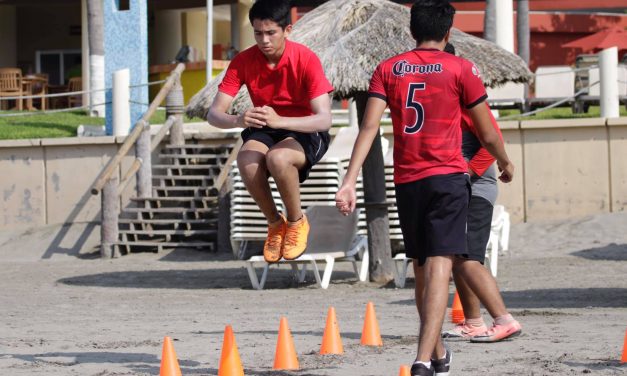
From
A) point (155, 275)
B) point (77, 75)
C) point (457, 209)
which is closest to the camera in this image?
point (457, 209)

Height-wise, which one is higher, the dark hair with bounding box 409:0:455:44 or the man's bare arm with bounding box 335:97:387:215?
the dark hair with bounding box 409:0:455:44

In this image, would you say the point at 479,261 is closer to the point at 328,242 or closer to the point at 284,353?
the point at 284,353

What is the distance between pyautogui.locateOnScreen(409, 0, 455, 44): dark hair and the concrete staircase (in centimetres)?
1105

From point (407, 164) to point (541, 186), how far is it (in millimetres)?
11963

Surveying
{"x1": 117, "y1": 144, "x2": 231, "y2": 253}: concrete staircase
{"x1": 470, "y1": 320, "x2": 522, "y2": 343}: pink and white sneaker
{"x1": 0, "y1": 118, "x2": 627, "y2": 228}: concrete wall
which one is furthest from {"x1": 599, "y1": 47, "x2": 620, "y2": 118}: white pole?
{"x1": 470, "y1": 320, "x2": 522, "y2": 343}: pink and white sneaker

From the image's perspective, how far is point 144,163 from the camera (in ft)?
60.8

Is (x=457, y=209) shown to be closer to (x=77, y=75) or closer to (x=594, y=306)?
(x=594, y=306)

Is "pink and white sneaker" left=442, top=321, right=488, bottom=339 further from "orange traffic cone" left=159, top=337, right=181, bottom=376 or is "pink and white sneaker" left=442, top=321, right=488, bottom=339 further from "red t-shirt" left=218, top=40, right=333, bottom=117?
"orange traffic cone" left=159, top=337, right=181, bottom=376

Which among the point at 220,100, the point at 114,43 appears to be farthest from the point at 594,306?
the point at 114,43

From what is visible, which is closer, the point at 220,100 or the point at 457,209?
the point at 457,209

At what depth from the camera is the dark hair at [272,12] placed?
7633mm

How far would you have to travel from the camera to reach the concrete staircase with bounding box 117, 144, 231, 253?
17.9 meters

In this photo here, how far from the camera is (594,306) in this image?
11.1m

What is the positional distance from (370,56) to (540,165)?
19.4ft
